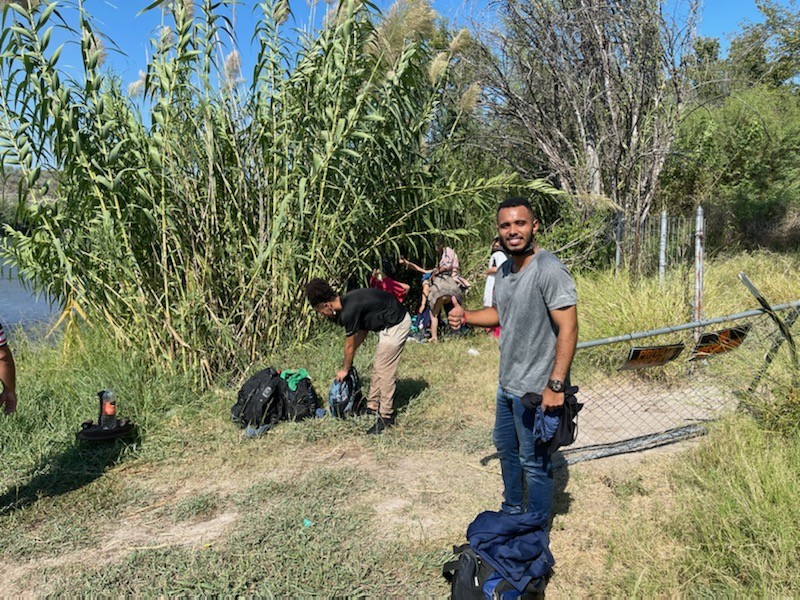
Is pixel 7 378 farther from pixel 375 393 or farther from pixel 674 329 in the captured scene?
pixel 674 329

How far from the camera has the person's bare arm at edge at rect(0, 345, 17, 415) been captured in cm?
318

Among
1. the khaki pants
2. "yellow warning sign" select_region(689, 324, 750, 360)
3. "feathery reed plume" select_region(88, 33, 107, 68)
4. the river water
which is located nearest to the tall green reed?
"feathery reed plume" select_region(88, 33, 107, 68)

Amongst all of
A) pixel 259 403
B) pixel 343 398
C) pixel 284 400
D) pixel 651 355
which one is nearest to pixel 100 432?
pixel 259 403

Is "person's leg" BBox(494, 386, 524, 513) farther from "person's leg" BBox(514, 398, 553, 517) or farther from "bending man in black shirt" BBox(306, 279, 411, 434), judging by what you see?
"bending man in black shirt" BBox(306, 279, 411, 434)

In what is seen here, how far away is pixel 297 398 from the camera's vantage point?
16.5 ft

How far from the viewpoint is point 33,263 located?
5.33m

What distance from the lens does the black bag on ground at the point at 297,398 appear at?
16.4ft

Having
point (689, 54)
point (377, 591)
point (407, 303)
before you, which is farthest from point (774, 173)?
point (377, 591)

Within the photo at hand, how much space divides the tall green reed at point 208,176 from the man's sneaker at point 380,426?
173cm

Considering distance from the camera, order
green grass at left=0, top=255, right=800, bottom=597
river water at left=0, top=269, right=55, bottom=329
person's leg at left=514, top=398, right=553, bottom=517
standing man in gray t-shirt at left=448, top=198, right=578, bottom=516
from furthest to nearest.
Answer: river water at left=0, top=269, right=55, bottom=329
person's leg at left=514, top=398, right=553, bottom=517
green grass at left=0, top=255, right=800, bottom=597
standing man in gray t-shirt at left=448, top=198, right=578, bottom=516

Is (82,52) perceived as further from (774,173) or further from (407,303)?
(774,173)

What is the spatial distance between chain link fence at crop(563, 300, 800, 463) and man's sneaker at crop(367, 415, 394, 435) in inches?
57.6

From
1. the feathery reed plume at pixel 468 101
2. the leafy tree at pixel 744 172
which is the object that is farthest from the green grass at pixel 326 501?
the leafy tree at pixel 744 172

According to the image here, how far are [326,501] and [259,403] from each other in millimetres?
1346
